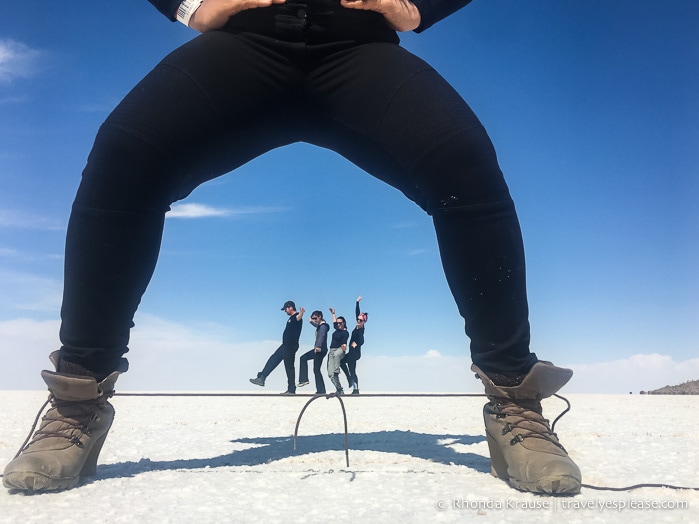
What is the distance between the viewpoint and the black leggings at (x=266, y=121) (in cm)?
162

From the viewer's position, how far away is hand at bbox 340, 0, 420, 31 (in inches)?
68.1

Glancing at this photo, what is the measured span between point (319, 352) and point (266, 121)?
9.97 metres

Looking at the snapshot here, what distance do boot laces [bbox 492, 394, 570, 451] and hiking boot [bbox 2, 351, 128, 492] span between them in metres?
1.12

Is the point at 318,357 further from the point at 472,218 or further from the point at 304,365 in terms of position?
the point at 472,218

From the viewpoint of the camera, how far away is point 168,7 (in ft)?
6.20

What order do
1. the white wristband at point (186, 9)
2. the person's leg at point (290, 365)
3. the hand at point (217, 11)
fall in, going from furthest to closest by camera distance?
the person's leg at point (290, 365), the white wristband at point (186, 9), the hand at point (217, 11)

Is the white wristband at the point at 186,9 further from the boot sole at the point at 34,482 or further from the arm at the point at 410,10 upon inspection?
the boot sole at the point at 34,482

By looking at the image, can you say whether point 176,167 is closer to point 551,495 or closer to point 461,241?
point 461,241

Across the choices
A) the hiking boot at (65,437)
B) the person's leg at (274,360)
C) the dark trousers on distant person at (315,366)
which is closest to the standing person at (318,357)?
the dark trousers on distant person at (315,366)

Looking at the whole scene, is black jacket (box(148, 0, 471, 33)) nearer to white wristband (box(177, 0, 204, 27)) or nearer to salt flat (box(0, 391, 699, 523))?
white wristband (box(177, 0, 204, 27))

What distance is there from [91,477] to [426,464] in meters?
1.05

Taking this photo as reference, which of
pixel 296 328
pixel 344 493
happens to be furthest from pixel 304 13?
pixel 296 328

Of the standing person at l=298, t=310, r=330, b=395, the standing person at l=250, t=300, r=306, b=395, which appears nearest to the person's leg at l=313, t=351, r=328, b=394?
the standing person at l=298, t=310, r=330, b=395

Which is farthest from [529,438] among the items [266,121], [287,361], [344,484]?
[287,361]
